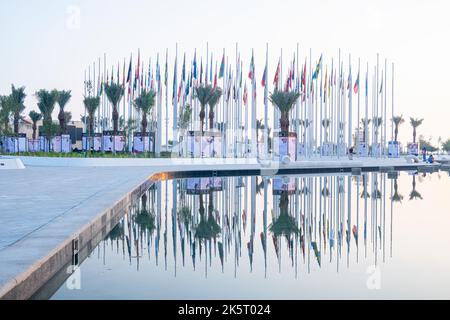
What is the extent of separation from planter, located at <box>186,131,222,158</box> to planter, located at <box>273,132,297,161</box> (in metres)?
4.98

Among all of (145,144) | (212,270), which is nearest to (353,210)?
(212,270)

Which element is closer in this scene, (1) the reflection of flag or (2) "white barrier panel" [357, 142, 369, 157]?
(1) the reflection of flag

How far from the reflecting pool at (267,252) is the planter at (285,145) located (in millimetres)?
23799

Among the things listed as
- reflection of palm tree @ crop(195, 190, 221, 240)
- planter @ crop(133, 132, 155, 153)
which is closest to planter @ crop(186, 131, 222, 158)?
planter @ crop(133, 132, 155, 153)

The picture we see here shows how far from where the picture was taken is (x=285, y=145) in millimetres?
41781

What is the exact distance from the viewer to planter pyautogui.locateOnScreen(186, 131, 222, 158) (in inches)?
1717

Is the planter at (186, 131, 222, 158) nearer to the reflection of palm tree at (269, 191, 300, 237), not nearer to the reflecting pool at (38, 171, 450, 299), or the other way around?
the reflecting pool at (38, 171, 450, 299)

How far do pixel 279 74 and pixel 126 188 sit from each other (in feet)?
113

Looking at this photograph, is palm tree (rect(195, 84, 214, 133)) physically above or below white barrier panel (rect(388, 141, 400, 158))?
above

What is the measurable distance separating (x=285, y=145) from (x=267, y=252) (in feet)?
106

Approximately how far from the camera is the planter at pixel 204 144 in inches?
1717

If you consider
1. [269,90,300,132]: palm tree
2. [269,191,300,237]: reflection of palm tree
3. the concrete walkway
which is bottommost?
[269,191,300,237]: reflection of palm tree

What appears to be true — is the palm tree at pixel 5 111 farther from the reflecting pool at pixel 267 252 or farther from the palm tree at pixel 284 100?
the reflecting pool at pixel 267 252

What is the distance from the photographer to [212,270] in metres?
8.27
